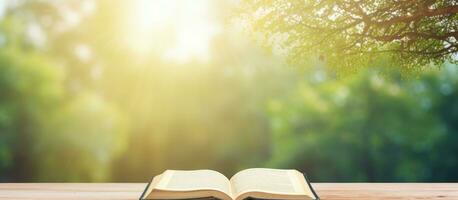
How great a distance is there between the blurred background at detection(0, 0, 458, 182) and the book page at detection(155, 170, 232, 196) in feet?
21.9

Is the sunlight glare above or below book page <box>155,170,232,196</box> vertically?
above

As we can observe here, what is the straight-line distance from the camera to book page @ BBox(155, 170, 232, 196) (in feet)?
6.82

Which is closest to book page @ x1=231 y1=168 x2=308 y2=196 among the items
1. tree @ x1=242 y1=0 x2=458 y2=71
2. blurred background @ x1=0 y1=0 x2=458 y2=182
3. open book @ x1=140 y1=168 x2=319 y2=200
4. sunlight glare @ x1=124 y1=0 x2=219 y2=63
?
open book @ x1=140 y1=168 x2=319 y2=200

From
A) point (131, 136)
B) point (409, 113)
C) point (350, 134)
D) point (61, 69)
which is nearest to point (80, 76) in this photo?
point (61, 69)

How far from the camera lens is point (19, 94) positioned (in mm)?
10961

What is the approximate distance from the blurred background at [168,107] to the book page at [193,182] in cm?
666

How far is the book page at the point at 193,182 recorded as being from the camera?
2.08m

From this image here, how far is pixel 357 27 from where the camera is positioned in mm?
3141

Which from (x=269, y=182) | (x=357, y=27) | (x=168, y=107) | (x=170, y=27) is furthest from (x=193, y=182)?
(x=168, y=107)

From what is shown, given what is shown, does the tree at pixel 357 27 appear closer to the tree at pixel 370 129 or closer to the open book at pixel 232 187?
the open book at pixel 232 187

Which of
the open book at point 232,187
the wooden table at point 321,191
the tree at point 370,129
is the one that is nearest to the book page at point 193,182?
the open book at point 232,187

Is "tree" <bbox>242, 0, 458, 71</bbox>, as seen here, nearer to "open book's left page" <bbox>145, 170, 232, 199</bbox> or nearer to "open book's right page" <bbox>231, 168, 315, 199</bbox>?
"open book's right page" <bbox>231, 168, 315, 199</bbox>

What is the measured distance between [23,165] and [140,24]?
3.18 m

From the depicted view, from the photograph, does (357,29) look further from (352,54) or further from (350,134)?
(350,134)
